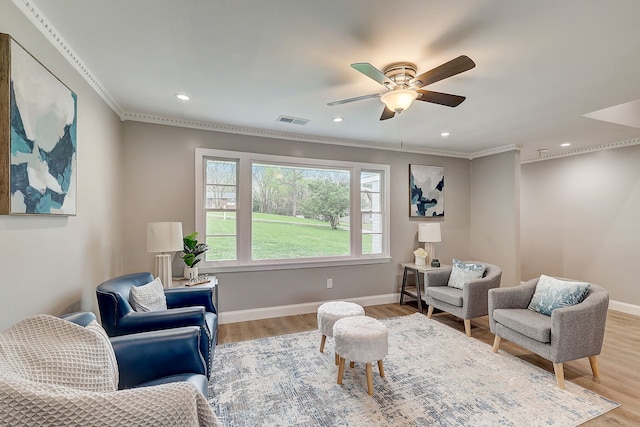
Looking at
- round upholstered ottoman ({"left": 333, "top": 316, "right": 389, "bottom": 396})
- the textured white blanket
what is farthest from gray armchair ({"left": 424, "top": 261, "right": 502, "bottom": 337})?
the textured white blanket

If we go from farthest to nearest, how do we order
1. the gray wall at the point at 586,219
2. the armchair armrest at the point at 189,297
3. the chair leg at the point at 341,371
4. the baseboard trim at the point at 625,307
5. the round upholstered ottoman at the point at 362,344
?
1. the gray wall at the point at 586,219
2. the baseboard trim at the point at 625,307
3. the armchair armrest at the point at 189,297
4. the chair leg at the point at 341,371
5. the round upholstered ottoman at the point at 362,344

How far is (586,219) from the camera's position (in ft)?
15.1

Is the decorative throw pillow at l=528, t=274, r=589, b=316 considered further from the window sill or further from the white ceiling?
the window sill

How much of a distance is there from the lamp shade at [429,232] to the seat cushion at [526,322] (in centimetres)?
176

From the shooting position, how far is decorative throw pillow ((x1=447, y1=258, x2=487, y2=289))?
3.59 meters

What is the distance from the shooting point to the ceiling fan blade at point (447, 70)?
65.1 inches

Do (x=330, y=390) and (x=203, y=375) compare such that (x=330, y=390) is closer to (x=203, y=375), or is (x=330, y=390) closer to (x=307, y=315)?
(x=203, y=375)

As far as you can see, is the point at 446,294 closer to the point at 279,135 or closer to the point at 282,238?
the point at 282,238

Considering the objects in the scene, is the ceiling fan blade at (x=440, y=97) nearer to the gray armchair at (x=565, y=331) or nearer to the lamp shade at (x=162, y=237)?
the gray armchair at (x=565, y=331)

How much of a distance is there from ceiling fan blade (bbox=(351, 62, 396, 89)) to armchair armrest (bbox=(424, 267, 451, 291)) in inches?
105

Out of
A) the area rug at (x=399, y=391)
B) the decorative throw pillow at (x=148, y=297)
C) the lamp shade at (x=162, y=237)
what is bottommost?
the area rug at (x=399, y=391)

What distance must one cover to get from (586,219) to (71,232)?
21.8 ft

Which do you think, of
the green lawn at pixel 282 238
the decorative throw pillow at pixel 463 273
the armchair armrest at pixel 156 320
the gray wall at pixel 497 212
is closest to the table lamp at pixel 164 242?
the green lawn at pixel 282 238

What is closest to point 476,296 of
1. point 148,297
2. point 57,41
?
point 148,297
